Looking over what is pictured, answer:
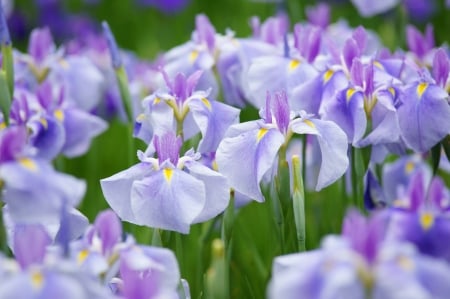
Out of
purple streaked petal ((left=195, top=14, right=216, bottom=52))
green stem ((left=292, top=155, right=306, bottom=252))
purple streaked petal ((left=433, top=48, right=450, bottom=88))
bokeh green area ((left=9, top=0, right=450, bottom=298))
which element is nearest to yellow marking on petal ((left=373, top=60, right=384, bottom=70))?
purple streaked petal ((left=433, top=48, right=450, bottom=88))

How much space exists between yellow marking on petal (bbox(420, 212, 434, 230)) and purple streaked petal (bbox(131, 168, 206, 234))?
598 mm

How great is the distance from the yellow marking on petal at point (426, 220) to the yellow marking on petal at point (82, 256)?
804mm

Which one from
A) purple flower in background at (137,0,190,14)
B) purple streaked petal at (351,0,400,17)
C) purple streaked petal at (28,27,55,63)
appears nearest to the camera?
purple streaked petal at (28,27,55,63)

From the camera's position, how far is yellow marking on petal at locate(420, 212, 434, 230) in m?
1.99

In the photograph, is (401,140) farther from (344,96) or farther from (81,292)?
(81,292)

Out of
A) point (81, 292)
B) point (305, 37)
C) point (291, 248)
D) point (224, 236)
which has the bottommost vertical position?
point (291, 248)

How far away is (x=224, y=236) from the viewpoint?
2.56 m

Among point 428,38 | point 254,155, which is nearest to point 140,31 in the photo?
point 428,38

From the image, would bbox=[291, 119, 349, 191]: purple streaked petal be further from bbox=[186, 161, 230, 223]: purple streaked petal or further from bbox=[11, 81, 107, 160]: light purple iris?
bbox=[11, 81, 107, 160]: light purple iris

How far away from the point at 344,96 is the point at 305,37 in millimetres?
614

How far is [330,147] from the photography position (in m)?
2.48

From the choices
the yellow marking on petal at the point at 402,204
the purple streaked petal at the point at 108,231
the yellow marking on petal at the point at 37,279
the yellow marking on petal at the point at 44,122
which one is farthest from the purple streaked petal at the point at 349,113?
the yellow marking on petal at the point at 37,279

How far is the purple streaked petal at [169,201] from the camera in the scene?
2.32 metres

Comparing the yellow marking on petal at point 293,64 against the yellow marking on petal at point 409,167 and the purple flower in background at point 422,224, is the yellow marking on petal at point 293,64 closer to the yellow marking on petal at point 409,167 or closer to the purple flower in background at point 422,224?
the yellow marking on petal at point 409,167
